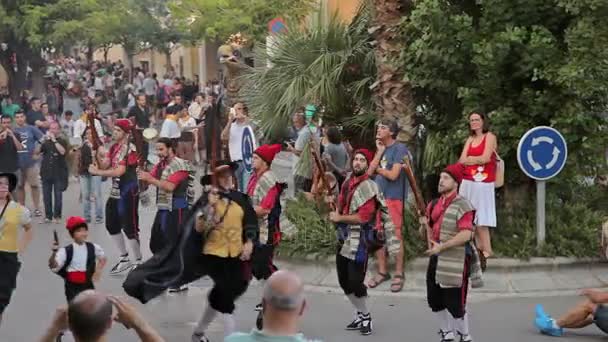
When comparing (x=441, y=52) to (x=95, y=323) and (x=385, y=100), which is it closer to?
(x=385, y=100)

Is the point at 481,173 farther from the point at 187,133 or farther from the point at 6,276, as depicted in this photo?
the point at 187,133

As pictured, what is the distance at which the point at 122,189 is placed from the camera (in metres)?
12.0

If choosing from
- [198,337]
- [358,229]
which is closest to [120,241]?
[198,337]

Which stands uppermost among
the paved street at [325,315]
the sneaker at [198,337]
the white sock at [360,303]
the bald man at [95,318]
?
the bald man at [95,318]

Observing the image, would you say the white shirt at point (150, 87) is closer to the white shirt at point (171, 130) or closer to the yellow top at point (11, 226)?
the white shirt at point (171, 130)

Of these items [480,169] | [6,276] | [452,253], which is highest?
[480,169]

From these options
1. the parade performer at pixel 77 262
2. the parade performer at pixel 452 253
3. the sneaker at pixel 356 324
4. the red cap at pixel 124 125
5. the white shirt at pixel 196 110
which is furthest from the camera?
the white shirt at pixel 196 110

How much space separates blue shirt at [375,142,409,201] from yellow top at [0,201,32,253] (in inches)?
142

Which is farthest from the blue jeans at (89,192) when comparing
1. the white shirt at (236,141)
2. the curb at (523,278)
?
the curb at (523,278)

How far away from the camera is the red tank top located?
11039mm

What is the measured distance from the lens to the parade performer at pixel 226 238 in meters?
8.73

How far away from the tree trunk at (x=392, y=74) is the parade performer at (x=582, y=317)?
3767 millimetres

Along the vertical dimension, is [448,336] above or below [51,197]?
below

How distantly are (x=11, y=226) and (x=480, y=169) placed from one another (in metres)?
4.67
